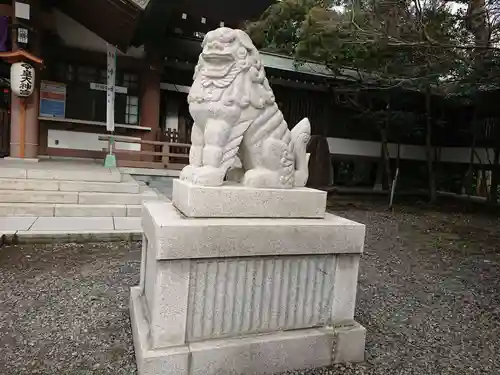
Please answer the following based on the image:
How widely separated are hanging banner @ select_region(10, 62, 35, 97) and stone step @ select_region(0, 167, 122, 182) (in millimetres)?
2164

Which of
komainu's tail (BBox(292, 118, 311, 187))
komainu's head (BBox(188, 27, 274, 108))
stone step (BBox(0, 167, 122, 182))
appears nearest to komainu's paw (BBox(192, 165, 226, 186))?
komainu's head (BBox(188, 27, 274, 108))

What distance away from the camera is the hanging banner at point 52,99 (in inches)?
353

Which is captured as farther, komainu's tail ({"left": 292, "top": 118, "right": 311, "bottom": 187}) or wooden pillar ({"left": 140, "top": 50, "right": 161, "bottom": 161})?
wooden pillar ({"left": 140, "top": 50, "right": 161, "bottom": 161})

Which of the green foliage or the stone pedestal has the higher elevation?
the green foliage

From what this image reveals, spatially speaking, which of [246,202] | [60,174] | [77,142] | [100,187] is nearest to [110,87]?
[77,142]

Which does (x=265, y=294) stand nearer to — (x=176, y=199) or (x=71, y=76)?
(x=176, y=199)

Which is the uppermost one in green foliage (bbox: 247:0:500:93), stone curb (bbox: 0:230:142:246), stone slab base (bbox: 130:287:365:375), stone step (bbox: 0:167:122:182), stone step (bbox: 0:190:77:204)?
green foliage (bbox: 247:0:500:93)

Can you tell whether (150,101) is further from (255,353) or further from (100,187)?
(255,353)

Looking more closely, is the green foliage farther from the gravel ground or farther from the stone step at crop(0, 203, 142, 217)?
the stone step at crop(0, 203, 142, 217)

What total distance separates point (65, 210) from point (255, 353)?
4692 mm

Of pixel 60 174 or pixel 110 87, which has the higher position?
pixel 110 87

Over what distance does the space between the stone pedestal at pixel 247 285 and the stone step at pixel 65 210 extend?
12.9 ft

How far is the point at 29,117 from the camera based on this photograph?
321 inches

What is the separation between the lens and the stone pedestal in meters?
1.98
